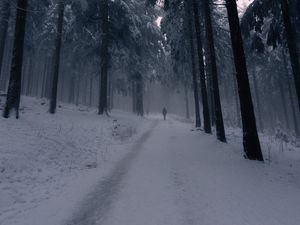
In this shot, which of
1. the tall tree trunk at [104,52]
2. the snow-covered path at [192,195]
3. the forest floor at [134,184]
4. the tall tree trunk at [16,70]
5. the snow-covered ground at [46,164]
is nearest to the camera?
the snow-covered path at [192,195]

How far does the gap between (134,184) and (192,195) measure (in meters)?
1.61

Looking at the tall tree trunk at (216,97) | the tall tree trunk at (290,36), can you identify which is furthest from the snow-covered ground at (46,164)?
the tall tree trunk at (290,36)

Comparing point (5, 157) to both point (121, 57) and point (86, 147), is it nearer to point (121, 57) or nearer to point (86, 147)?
point (86, 147)

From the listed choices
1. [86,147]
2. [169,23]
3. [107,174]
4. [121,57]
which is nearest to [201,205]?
[107,174]

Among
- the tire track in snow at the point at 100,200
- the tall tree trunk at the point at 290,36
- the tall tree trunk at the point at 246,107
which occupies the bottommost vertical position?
the tire track in snow at the point at 100,200

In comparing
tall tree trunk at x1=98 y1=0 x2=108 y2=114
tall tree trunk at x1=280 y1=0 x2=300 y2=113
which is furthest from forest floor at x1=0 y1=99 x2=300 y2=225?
tall tree trunk at x1=98 y1=0 x2=108 y2=114

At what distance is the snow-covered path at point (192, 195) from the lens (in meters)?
4.60

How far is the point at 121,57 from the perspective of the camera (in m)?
23.1

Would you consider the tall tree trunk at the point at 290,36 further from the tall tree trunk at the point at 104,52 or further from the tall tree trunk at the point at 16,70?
the tall tree trunk at the point at 104,52

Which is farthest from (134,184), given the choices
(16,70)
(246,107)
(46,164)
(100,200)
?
(16,70)

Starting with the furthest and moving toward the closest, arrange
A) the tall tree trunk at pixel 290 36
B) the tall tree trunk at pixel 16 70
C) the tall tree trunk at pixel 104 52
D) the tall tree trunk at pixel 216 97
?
1. the tall tree trunk at pixel 104 52
2. the tall tree trunk at pixel 216 97
3. the tall tree trunk at pixel 290 36
4. the tall tree trunk at pixel 16 70

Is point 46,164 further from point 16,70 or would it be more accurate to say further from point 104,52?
point 104,52

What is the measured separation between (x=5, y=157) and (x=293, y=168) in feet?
29.8

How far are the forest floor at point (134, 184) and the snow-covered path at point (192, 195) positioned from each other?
0.02m
